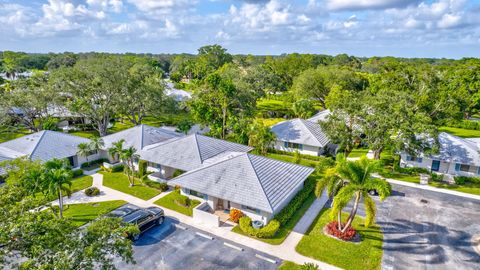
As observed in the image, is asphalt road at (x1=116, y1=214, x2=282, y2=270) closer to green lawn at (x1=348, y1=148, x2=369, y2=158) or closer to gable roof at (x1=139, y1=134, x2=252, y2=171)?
gable roof at (x1=139, y1=134, x2=252, y2=171)

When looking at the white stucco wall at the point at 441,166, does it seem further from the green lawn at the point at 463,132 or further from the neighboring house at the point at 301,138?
the green lawn at the point at 463,132

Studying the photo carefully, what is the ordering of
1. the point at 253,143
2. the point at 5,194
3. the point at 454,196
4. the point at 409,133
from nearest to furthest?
the point at 5,194, the point at 454,196, the point at 409,133, the point at 253,143

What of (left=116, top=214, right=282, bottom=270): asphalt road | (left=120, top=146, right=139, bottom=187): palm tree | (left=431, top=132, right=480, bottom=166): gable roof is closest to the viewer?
(left=116, top=214, right=282, bottom=270): asphalt road

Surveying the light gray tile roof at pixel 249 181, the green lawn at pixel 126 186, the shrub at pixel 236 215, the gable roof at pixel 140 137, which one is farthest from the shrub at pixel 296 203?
the gable roof at pixel 140 137

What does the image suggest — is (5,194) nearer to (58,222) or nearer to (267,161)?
(58,222)

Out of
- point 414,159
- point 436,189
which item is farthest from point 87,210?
point 414,159

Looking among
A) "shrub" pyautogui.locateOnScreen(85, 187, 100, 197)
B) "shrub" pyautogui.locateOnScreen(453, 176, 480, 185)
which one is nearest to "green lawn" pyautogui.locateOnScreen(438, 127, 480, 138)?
"shrub" pyautogui.locateOnScreen(453, 176, 480, 185)

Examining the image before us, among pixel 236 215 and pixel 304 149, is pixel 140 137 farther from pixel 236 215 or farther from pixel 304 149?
pixel 304 149

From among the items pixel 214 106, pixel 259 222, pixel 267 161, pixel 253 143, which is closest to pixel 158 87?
pixel 214 106
